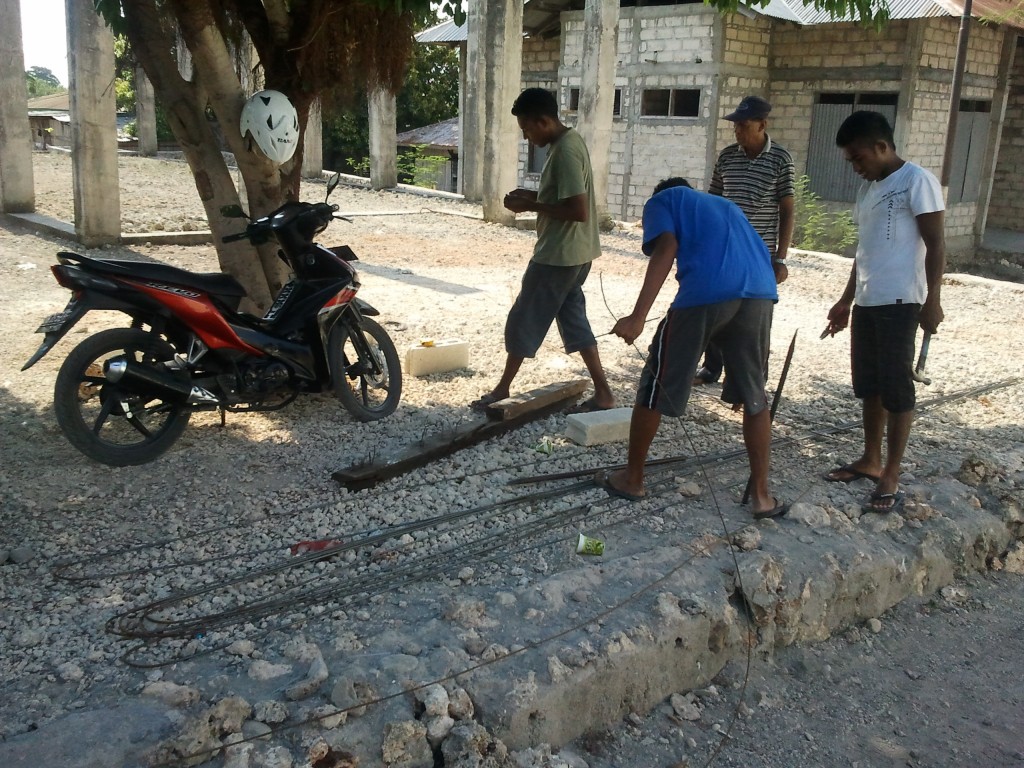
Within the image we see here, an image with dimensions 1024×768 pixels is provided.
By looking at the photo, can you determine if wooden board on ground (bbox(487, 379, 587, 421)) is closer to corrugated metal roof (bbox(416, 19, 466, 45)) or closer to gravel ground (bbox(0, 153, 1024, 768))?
gravel ground (bbox(0, 153, 1024, 768))

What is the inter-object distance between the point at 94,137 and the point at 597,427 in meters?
8.27

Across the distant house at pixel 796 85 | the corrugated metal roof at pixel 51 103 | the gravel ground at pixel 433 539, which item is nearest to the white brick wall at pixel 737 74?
the distant house at pixel 796 85

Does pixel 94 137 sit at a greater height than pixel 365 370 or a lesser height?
greater

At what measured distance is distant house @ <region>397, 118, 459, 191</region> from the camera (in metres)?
25.1

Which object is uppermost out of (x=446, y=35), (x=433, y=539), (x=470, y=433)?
(x=446, y=35)

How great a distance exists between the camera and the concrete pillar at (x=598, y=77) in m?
13.5

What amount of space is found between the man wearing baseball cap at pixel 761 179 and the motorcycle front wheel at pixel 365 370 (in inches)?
87.4

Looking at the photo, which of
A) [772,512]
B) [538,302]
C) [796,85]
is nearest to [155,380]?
[538,302]

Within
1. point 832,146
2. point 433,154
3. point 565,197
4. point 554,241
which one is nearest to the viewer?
point 565,197

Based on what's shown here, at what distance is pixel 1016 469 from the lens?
5004mm

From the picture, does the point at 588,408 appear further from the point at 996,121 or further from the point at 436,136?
the point at 436,136

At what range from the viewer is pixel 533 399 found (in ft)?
17.3

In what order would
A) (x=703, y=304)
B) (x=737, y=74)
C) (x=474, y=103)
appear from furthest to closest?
(x=474, y=103) < (x=737, y=74) < (x=703, y=304)

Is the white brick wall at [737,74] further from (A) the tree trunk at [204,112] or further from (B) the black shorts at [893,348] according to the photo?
(B) the black shorts at [893,348]
